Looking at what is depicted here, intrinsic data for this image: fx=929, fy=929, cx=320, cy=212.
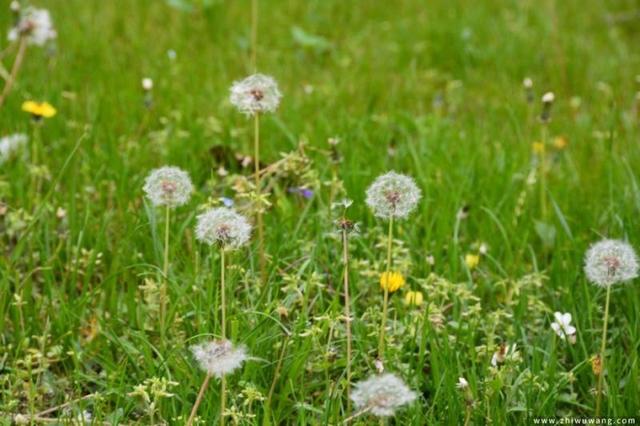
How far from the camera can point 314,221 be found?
2605 millimetres

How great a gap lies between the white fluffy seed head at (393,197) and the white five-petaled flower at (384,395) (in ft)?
1.20

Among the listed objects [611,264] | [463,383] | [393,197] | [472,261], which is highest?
[393,197]

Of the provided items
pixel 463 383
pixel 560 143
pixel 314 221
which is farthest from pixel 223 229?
pixel 560 143

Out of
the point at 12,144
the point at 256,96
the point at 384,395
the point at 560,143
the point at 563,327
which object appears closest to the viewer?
the point at 384,395

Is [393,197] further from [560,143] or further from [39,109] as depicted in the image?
[560,143]

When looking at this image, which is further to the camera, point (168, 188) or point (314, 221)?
point (314, 221)

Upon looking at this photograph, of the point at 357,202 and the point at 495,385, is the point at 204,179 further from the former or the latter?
the point at 495,385

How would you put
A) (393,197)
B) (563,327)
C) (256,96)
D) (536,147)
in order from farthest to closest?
(536,147)
(563,327)
(256,96)
(393,197)

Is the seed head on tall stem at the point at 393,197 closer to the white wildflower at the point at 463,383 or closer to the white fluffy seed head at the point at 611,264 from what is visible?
the white wildflower at the point at 463,383

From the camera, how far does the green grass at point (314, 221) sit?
6.56 feet

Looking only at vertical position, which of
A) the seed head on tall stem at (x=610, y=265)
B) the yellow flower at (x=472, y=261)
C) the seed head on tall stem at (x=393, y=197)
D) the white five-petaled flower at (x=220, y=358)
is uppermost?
the seed head on tall stem at (x=393, y=197)

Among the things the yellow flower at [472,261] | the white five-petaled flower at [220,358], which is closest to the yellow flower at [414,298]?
the yellow flower at [472,261]

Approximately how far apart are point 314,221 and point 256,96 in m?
0.75

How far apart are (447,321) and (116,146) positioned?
140 centimetres
